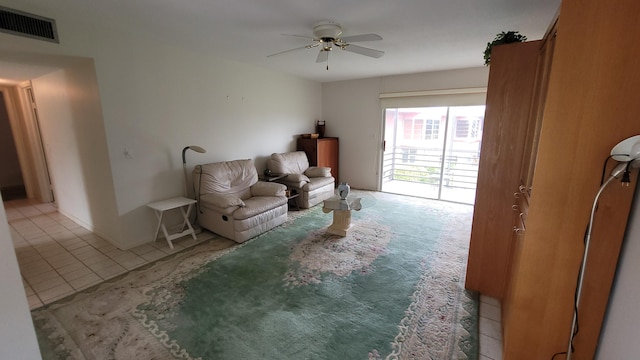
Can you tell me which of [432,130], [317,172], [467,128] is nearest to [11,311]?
[317,172]

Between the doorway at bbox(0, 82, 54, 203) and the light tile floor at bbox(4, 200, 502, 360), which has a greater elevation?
the doorway at bbox(0, 82, 54, 203)

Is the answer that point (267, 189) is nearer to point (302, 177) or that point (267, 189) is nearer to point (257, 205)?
point (257, 205)

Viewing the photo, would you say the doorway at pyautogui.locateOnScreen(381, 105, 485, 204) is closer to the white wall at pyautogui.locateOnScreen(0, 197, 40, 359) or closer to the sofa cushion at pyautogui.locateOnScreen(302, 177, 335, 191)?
the sofa cushion at pyautogui.locateOnScreen(302, 177, 335, 191)

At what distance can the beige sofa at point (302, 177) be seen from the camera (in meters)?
4.55

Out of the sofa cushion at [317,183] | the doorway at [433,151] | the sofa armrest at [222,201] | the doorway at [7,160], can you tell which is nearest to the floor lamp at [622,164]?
the sofa armrest at [222,201]

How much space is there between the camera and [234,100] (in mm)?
4180

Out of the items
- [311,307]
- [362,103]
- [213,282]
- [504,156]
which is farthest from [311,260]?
[362,103]

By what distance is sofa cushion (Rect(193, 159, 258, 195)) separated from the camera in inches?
140

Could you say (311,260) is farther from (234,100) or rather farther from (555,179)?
(234,100)

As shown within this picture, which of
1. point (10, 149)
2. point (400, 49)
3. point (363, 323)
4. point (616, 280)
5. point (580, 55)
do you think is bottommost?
point (363, 323)

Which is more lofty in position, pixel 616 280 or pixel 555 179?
pixel 555 179

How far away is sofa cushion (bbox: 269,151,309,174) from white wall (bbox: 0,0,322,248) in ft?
1.97

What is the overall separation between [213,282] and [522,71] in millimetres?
3058

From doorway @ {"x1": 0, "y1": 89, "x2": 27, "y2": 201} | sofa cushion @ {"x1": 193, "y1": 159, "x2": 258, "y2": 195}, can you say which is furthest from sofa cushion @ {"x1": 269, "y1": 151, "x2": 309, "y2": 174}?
→ doorway @ {"x1": 0, "y1": 89, "x2": 27, "y2": 201}
